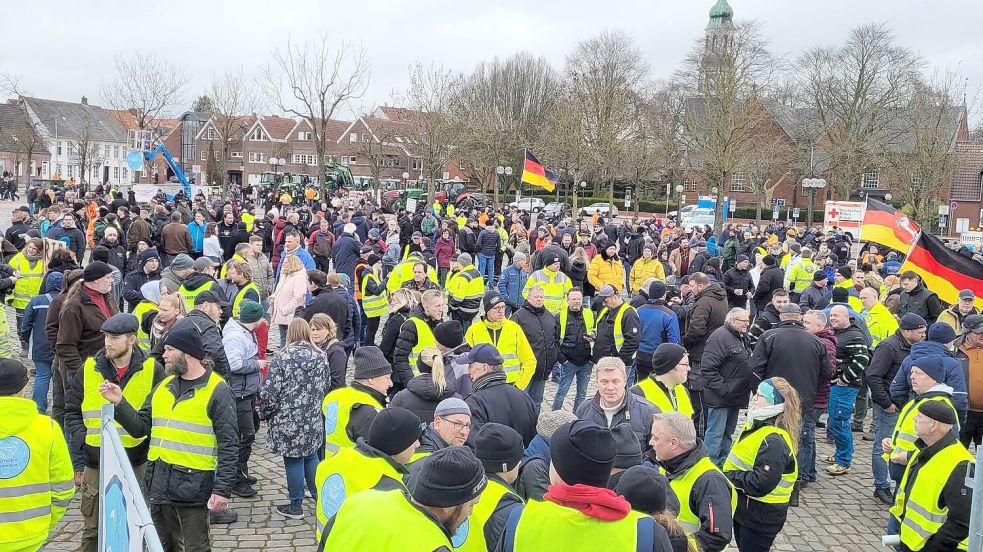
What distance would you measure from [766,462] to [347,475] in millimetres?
2781

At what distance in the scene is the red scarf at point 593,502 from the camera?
9.86ft

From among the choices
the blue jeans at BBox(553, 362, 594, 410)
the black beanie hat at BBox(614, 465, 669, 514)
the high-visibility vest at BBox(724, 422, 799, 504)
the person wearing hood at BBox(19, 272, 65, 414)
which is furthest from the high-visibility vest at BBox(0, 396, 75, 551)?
the blue jeans at BBox(553, 362, 594, 410)

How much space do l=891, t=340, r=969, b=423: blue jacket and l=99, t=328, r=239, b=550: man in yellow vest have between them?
582 centimetres

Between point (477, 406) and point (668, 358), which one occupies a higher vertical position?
point (668, 358)

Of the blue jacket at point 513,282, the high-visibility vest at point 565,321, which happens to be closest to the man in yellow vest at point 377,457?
the high-visibility vest at point 565,321

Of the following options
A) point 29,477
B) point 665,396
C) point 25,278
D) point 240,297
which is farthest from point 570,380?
point 25,278

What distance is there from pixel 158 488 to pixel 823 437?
795 cm

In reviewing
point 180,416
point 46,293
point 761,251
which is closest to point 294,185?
point 761,251

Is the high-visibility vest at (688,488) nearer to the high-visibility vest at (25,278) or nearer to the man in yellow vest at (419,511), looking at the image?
the man in yellow vest at (419,511)

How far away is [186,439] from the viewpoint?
196 inches

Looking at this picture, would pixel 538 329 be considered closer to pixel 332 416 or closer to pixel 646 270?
pixel 332 416

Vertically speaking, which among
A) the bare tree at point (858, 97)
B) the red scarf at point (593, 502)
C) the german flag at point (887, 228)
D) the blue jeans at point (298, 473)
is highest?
the bare tree at point (858, 97)

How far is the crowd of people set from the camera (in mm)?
3510

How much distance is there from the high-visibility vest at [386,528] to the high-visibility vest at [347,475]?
0.74 m
